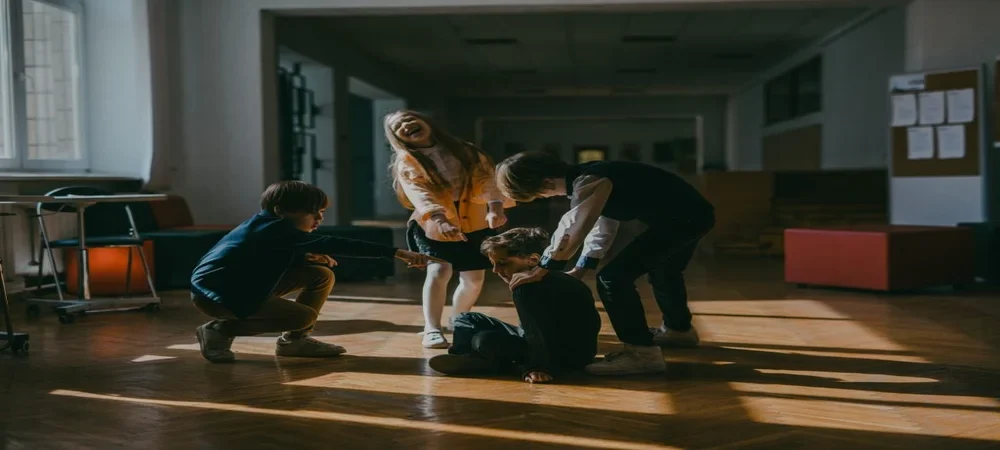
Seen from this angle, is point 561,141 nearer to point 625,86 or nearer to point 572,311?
point 625,86

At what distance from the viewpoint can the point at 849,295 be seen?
603cm

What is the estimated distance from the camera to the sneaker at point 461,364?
3434 millimetres

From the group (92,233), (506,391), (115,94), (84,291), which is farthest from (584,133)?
(506,391)

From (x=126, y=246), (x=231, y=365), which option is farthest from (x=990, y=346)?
(x=126, y=246)

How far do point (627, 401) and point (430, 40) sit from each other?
10.0m

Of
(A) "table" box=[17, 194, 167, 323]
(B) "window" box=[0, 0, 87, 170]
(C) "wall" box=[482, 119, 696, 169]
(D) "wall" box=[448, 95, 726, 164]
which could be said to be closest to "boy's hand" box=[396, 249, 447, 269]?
(A) "table" box=[17, 194, 167, 323]

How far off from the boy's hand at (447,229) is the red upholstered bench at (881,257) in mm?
3500

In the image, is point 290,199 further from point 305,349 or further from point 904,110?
point 904,110

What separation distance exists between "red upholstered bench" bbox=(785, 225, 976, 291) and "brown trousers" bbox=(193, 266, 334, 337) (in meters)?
3.77

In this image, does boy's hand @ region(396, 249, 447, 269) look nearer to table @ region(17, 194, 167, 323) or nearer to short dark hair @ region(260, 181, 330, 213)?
short dark hair @ region(260, 181, 330, 213)

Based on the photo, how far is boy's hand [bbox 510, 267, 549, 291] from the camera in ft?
10.5

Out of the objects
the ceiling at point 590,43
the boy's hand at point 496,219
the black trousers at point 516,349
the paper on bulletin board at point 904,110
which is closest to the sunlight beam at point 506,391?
the black trousers at point 516,349

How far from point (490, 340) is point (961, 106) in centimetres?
554

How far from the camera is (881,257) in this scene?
6.04 m
